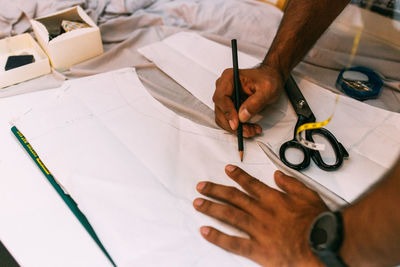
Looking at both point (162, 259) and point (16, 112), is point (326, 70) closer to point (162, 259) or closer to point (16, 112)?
point (162, 259)

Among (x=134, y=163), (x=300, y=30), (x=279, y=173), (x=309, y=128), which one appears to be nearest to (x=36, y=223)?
(x=134, y=163)

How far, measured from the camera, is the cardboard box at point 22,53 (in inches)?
28.0

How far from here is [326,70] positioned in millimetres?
831

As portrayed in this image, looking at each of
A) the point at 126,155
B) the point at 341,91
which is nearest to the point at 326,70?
the point at 341,91

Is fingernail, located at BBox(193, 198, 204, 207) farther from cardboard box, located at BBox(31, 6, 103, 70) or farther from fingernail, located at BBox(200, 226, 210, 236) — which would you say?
cardboard box, located at BBox(31, 6, 103, 70)

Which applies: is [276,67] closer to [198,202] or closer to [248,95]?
[248,95]

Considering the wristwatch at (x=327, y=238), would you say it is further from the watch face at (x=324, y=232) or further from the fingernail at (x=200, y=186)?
the fingernail at (x=200, y=186)

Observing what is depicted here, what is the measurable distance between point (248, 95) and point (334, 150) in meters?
0.22

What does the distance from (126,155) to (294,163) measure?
32cm

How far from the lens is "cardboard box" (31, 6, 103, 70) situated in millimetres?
739

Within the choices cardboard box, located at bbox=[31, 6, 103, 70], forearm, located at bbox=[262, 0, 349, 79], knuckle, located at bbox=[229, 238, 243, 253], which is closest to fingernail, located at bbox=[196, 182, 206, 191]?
knuckle, located at bbox=[229, 238, 243, 253]

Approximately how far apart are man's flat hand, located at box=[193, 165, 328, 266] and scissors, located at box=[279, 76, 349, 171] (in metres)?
0.05

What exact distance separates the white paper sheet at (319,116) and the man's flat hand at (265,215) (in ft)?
0.23

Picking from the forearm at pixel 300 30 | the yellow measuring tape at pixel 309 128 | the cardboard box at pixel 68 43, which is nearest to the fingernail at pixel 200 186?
the yellow measuring tape at pixel 309 128
